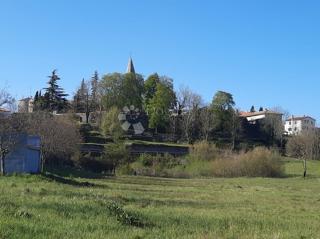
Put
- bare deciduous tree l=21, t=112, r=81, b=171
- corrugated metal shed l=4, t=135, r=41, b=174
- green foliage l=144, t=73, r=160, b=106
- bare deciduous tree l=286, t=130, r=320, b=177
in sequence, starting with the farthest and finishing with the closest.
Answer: green foliage l=144, t=73, r=160, b=106
bare deciduous tree l=286, t=130, r=320, b=177
bare deciduous tree l=21, t=112, r=81, b=171
corrugated metal shed l=4, t=135, r=41, b=174

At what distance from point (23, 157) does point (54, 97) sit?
94.9 meters

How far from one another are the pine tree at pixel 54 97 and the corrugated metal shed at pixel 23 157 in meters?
88.5

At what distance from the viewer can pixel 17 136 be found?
40.8 meters

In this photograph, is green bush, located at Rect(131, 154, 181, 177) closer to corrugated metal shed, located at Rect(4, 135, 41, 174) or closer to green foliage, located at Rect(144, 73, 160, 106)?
corrugated metal shed, located at Rect(4, 135, 41, 174)

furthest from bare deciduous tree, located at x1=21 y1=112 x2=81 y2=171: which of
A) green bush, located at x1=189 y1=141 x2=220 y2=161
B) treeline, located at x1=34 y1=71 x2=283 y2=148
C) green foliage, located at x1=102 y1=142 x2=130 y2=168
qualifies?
treeline, located at x1=34 y1=71 x2=283 y2=148

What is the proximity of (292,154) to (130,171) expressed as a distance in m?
52.5

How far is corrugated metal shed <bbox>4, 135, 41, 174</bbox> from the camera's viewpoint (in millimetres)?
42031

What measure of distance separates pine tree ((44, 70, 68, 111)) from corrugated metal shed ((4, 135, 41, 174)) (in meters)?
88.5

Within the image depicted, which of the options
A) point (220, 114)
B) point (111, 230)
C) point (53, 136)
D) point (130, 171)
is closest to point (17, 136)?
point (53, 136)

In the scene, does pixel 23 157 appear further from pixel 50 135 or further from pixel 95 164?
pixel 95 164

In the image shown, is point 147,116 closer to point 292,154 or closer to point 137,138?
point 137,138

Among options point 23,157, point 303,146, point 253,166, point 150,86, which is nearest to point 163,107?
point 150,86

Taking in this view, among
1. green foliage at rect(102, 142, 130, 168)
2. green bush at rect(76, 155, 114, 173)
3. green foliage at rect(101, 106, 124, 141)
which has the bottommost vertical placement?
green bush at rect(76, 155, 114, 173)

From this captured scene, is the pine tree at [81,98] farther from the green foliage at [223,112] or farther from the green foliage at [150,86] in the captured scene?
the green foliage at [223,112]
